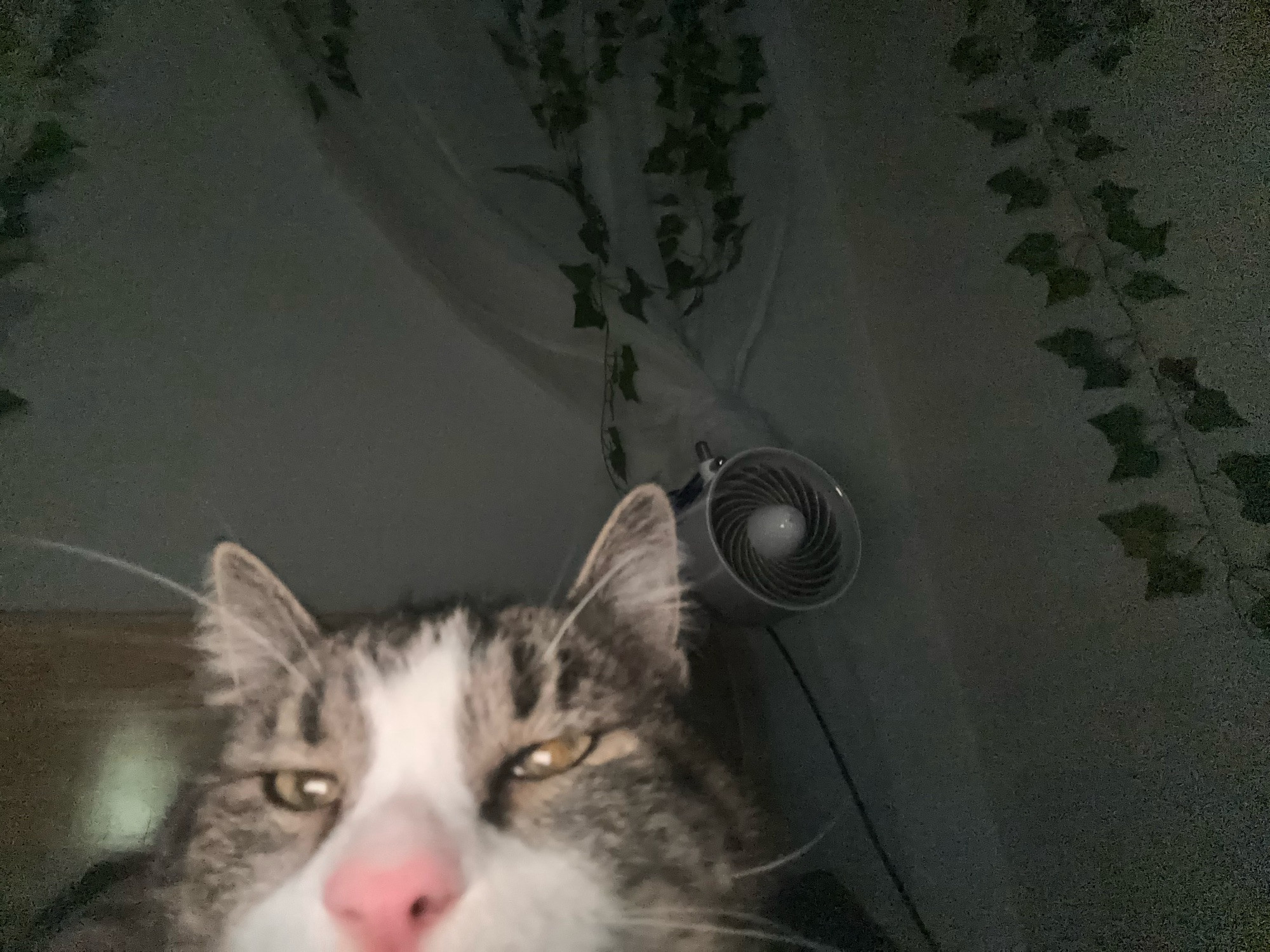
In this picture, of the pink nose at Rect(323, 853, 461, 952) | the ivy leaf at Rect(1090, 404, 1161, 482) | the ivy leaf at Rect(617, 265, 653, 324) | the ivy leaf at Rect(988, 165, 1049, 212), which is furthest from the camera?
the ivy leaf at Rect(617, 265, 653, 324)

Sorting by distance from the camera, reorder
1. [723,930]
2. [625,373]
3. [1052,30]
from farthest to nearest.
Result: 1. [625,373]
2. [1052,30]
3. [723,930]

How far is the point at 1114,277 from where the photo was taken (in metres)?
0.69

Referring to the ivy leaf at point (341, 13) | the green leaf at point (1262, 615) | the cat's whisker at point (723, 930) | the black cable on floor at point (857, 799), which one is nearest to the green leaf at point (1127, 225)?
the green leaf at point (1262, 615)

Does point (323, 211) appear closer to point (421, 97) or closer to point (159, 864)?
point (421, 97)

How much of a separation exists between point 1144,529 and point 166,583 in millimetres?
968

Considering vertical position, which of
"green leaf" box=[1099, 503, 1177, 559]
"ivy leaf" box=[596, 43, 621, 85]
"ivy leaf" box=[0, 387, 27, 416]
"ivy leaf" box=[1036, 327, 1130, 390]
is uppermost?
"ivy leaf" box=[596, 43, 621, 85]

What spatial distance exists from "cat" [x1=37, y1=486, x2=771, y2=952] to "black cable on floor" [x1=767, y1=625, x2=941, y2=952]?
0.95 feet

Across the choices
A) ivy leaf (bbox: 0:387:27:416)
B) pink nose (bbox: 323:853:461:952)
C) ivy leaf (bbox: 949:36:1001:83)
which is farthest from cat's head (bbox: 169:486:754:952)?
ivy leaf (bbox: 949:36:1001:83)

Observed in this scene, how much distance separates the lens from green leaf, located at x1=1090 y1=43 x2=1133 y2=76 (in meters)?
0.68

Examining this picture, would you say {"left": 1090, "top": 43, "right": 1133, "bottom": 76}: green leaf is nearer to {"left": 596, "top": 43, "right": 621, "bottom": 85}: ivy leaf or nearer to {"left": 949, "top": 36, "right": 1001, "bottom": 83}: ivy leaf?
{"left": 949, "top": 36, "right": 1001, "bottom": 83}: ivy leaf

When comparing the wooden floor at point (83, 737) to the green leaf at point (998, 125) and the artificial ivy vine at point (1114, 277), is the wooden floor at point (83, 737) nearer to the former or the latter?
the artificial ivy vine at point (1114, 277)

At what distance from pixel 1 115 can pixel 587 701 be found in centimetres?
82

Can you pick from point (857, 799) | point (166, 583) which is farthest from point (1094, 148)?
point (166, 583)

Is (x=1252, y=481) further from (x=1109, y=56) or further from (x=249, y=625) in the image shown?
(x=249, y=625)
